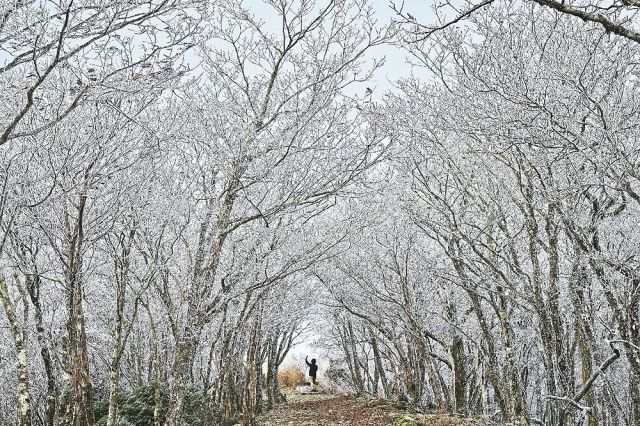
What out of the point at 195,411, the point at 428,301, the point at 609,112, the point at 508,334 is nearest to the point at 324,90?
the point at 609,112

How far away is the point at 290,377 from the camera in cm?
3700

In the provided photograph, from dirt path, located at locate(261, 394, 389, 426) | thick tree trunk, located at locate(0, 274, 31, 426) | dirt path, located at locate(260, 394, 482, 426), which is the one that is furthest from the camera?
dirt path, located at locate(261, 394, 389, 426)

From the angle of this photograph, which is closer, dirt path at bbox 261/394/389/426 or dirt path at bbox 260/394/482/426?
dirt path at bbox 260/394/482/426

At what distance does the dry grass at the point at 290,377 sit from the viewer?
3628 cm

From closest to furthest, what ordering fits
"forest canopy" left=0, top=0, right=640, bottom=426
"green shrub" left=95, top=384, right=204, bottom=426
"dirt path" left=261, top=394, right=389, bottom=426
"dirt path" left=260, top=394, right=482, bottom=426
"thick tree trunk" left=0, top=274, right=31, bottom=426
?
"forest canopy" left=0, top=0, right=640, bottom=426
"thick tree trunk" left=0, top=274, right=31, bottom=426
"green shrub" left=95, top=384, right=204, bottom=426
"dirt path" left=260, top=394, right=482, bottom=426
"dirt path" left=261, top=394, right=389, bottom=426

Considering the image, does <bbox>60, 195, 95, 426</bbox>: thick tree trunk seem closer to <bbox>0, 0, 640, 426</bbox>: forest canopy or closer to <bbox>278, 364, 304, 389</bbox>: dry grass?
<bbox>0, 0, 640, 426</bbox>: forest canopy

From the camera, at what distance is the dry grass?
36.3 metres

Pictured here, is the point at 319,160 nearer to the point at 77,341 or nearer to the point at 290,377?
the point at 77,341

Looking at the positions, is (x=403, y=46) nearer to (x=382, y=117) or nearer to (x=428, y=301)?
(x=382, y=117)

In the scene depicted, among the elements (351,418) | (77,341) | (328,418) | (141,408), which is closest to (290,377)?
(328,418)

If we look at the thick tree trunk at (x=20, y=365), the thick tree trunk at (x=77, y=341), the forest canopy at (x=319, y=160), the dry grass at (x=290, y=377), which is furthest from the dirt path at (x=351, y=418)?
the dry grass at (x=290, y=377)

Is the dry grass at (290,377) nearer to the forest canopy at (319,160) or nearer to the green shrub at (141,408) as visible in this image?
the green shrub at (141,408)

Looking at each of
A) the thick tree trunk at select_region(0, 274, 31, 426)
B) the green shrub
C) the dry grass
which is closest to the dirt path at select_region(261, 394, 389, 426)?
the green shrub

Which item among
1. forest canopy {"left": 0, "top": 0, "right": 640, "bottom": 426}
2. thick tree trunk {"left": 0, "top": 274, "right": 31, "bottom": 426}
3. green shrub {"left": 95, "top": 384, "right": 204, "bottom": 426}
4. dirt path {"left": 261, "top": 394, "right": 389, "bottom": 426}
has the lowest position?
dirt path {"left": 261, "top": 394, "right": 389, "bottom": 426}
